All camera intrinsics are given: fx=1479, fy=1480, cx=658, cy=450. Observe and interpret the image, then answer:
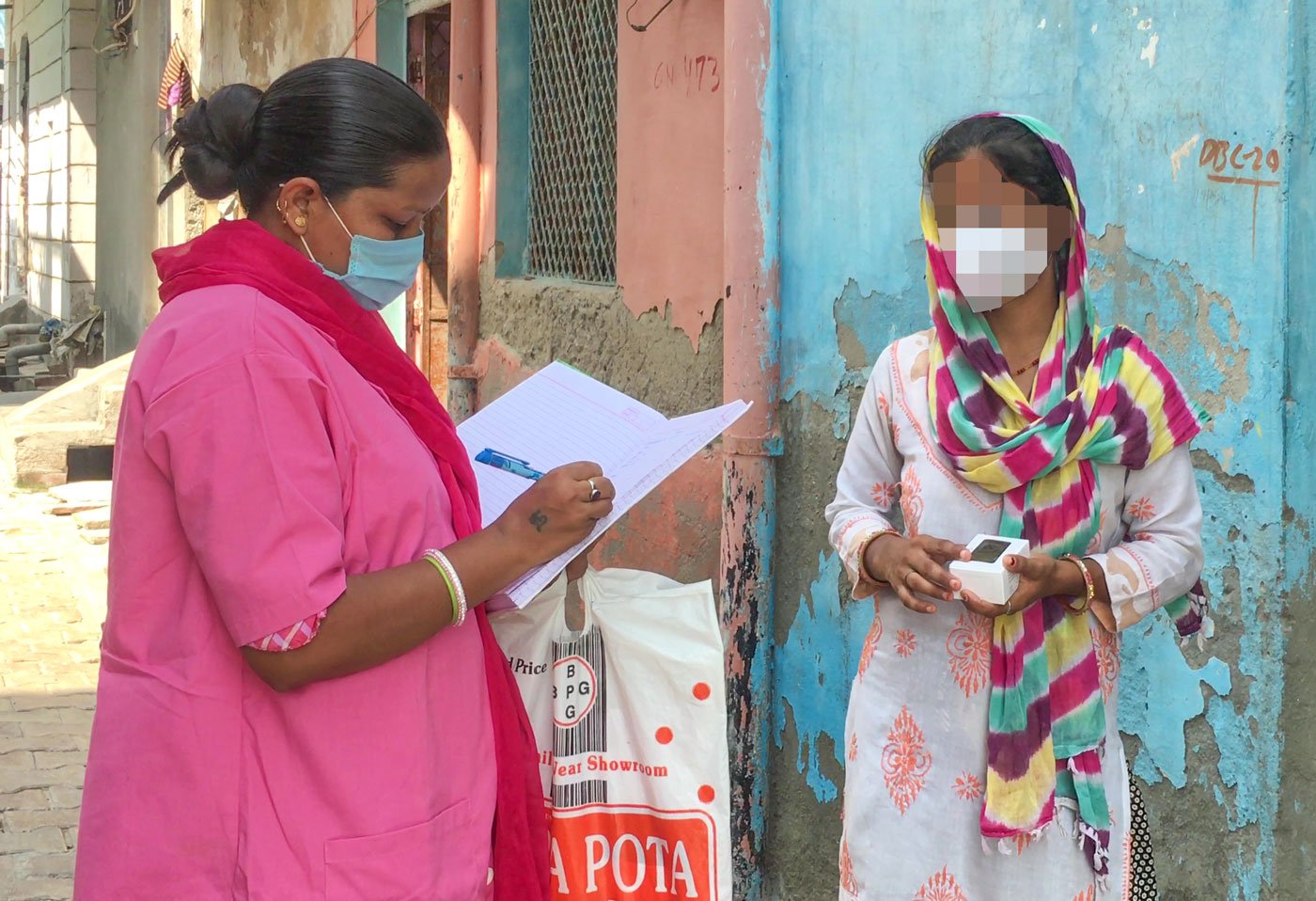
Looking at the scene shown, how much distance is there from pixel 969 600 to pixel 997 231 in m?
0.52

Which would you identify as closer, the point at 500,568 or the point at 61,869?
the point at 500,568

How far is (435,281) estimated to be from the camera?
763 cm

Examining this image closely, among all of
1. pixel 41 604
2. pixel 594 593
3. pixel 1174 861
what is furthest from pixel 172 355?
pixel 41 604

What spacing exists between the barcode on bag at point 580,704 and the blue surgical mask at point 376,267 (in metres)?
0.57

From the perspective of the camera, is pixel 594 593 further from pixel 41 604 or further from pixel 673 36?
pixel 41 604

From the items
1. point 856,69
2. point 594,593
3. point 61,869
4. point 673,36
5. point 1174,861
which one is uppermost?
point 673,36

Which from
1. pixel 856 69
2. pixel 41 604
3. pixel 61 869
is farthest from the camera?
pixel 41 604

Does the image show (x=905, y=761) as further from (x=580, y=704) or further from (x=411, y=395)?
(x=411, y=395)

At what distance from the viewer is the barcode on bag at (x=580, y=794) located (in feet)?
6.67

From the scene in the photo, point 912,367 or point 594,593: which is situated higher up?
point 912,367

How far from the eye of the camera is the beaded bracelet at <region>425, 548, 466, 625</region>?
1.65 m

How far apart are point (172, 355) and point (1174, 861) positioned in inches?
81.1

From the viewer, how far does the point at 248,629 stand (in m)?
1.54

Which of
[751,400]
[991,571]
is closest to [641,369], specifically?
[751,400]
